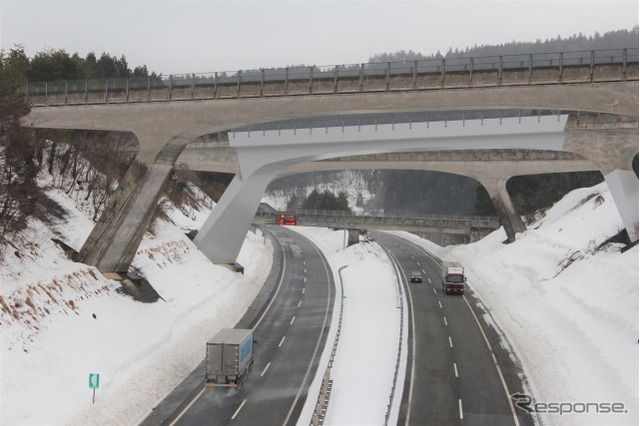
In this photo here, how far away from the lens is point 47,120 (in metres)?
40.4

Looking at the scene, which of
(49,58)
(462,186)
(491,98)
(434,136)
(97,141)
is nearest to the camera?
(491,98)

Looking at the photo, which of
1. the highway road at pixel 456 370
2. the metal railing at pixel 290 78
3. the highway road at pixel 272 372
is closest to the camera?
the highway road at pixel 272 372

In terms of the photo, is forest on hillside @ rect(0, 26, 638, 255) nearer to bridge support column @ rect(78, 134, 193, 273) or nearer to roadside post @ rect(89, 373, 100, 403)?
bridge support column @ rect(78, 134, 193, 273)

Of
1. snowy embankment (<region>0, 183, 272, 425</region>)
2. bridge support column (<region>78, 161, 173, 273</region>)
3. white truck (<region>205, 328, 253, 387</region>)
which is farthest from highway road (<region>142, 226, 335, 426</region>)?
bridge support column (<region>78, 161, 173, 273</region>)

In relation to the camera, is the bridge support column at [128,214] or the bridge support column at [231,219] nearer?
the bridge support column at [128,214]

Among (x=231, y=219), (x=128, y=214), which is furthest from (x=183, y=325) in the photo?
(x=231, y=219)

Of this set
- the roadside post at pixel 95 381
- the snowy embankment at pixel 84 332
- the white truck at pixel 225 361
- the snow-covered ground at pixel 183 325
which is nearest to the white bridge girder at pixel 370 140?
the snow-covered ground at pixel 183 325

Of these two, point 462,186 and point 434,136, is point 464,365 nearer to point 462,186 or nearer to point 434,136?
point 434,136

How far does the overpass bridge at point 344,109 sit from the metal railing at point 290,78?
72 mm

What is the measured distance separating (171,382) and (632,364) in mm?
23035

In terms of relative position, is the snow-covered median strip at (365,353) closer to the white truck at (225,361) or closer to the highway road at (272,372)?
the highway road at (272,372)

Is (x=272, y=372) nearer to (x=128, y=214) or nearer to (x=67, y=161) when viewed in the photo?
(x=128, y=214)

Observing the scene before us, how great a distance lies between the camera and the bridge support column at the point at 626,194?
1613 inches

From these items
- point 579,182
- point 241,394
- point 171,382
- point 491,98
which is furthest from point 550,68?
point 579,182
